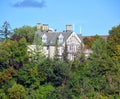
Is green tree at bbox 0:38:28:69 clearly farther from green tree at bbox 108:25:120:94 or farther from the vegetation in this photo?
green tree at bbox 108:25:120:94

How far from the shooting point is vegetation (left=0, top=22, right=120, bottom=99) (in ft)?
107

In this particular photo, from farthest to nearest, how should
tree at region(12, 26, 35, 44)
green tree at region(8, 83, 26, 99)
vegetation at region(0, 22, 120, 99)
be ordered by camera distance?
tree at region(12, 26, 35, 44) → vegetation at region(0, 22, 120, 99) → green tree at region(8, 83, 26, 99)

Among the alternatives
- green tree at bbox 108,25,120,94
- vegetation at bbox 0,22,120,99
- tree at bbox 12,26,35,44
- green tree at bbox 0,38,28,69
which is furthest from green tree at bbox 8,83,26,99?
tree at bbox 12,26,35,44

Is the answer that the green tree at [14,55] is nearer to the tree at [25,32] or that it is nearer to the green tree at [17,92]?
the green tree at [17,92]

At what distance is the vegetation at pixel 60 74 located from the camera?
32500 millimetres

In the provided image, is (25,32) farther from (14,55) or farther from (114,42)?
(114,42)

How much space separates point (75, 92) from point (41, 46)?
516cm

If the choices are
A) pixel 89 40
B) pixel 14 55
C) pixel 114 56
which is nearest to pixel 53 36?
pixel 89 40

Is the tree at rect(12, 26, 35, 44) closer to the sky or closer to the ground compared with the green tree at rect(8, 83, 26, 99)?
closer to the sky

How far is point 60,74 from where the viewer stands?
33.8m

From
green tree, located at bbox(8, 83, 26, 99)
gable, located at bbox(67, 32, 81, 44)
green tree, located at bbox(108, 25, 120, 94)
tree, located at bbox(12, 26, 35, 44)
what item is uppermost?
tree, located at bbox(12, 26, 35, 44)

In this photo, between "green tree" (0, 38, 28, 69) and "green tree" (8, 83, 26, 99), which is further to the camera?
"green tree" (0, 38, 28, 69)

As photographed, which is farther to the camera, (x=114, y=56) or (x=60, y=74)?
(x=114, y=56)

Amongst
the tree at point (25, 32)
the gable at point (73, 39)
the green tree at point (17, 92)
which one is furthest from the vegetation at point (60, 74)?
the tree at point (25, 32)
